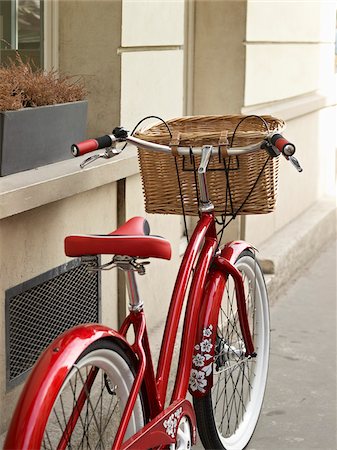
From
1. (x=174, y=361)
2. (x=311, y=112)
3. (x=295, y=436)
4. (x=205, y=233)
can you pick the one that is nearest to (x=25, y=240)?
(x=205, y=233)

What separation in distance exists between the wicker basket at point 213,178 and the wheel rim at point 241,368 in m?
0.37

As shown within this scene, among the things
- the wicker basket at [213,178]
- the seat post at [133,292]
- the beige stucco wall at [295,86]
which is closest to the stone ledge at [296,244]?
the beige stucco wall at [295,86]

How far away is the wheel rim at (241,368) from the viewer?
14.3 ft

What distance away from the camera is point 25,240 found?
439cm

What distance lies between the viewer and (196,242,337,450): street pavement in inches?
188

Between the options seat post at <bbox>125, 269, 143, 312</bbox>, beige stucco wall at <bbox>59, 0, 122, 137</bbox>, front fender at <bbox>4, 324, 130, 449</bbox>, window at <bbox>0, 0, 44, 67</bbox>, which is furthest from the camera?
beige stucco wall at <bbox>59, 0, 122, 137</bbox>

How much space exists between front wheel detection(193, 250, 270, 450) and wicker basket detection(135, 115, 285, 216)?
14.1 inches

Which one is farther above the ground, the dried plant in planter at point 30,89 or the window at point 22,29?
the window at point 22,29

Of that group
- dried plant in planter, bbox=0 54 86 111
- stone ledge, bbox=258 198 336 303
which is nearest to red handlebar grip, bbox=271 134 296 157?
dried plant in planter, bbox=0 54 86 111

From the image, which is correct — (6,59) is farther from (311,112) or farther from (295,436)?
(311,112)

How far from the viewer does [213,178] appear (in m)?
4.00

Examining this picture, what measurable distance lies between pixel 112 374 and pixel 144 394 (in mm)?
254

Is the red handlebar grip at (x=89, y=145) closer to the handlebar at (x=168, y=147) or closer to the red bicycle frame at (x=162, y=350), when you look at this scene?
the handlebar at (x=168, y=147)

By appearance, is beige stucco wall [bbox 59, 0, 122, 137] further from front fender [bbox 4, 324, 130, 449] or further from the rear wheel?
front fender [bbox 4, 324, 130, 449]
